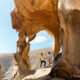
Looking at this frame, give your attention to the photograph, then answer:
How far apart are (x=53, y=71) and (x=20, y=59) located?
645cm

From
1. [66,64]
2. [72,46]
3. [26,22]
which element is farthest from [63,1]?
[26,22]

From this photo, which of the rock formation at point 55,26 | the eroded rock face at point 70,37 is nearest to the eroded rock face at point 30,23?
the rock formation at point 55,26

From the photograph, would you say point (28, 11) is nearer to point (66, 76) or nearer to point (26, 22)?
point (26, 22)

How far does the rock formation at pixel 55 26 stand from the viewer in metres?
5.98

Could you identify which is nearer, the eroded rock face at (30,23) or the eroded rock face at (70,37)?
the eroded rock face at (70,37)

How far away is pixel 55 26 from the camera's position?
1282 cm

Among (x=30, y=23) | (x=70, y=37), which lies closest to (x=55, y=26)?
(x=30, y=23)

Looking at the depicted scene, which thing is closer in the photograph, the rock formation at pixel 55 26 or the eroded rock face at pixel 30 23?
the rock formation at pixel 55 26

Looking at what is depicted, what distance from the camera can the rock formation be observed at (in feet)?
19.6

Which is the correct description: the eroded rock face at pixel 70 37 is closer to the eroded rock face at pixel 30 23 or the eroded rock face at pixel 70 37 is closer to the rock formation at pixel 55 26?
the rock formation at pixel 55 26

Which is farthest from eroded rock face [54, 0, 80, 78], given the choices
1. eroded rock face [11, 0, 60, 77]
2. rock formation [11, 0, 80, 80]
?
eroded rock face [11, 0, 60, 77]

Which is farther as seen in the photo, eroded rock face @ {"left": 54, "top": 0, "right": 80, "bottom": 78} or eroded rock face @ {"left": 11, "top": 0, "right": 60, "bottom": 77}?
eroded rock face @ {"left": 11, "top": 0, "right": 60, "bottom": 77}

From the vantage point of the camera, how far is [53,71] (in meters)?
6.29

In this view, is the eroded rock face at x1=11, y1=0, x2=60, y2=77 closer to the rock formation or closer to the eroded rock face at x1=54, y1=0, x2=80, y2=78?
the rock formation
